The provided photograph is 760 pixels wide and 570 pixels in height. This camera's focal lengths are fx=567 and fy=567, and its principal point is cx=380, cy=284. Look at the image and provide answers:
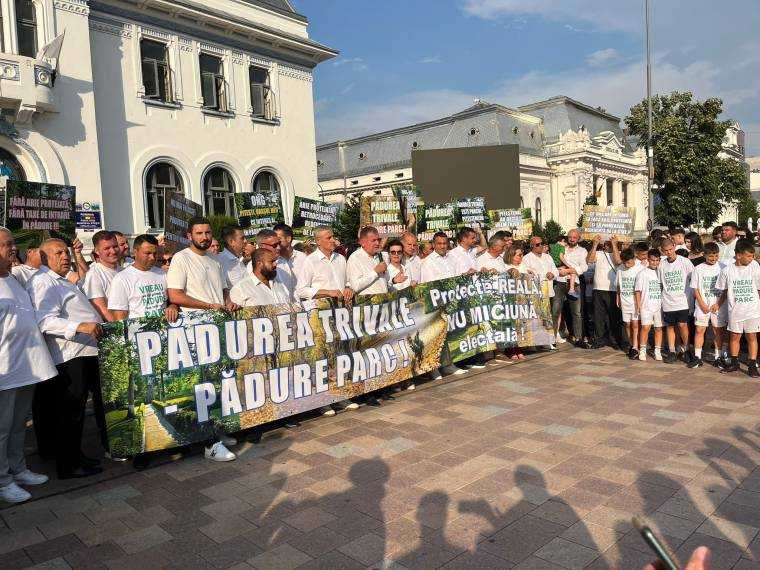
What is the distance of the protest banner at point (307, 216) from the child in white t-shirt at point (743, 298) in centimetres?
654

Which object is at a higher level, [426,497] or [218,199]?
[218,199]

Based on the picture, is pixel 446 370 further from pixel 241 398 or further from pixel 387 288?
pixel 241 398

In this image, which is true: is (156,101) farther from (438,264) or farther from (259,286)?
(259,286)

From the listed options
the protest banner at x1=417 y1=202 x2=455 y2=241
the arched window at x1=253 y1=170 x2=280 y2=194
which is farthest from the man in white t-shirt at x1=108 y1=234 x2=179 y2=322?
the arched window at x1=253 y1=170 x2=280 y2=194

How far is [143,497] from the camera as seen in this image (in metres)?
4.17

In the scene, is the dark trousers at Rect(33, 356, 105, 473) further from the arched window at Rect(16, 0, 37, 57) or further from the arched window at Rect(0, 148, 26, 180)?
the arched window at Rect(16, 0, 37, 57)

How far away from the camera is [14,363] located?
417 cm

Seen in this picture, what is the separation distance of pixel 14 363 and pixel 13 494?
0.96m

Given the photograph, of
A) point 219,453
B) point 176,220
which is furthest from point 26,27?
point 219,453

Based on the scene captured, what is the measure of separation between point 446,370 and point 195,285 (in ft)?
13.0

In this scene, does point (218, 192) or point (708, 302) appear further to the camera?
point (218, 192)

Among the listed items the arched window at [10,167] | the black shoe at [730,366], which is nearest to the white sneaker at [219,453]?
the black shoe at [730,366]

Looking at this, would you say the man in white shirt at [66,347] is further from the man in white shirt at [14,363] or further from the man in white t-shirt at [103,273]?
the man in white t-shirt at [103,273]

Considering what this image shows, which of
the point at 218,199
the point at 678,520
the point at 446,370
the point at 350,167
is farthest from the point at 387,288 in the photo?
the point at 350,167
